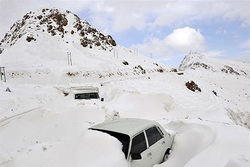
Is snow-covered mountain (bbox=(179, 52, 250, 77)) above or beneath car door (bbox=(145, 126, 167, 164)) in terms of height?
above

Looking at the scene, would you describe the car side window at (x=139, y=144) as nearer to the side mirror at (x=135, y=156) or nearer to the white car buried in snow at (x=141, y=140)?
the white car buried in snow at (x=141, y=140)

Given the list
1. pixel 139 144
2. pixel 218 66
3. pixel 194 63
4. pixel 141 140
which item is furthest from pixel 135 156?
pixel 194 63

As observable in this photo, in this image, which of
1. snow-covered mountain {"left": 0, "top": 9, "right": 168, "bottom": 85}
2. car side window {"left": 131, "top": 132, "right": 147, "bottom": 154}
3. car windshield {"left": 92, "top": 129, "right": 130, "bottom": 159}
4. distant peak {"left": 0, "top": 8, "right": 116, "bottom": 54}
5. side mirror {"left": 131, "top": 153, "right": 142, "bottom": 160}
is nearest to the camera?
side mirror {"left": 131, "top": 153, "right": 142, "bottom": 160}

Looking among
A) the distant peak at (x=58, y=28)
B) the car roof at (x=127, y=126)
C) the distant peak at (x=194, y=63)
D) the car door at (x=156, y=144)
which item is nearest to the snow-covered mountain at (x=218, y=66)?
the distant peak at (x=194, y=63)

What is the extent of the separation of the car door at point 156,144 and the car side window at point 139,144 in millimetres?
206


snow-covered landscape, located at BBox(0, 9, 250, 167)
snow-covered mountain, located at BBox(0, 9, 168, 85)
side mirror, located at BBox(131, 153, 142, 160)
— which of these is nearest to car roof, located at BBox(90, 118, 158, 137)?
snow-covered landscape, located at BBox(0, 9, 250, 167)

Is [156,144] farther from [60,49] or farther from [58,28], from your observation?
[58,28]

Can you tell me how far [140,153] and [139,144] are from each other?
22 centimetres

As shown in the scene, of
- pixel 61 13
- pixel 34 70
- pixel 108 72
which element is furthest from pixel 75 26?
pixel 34 70

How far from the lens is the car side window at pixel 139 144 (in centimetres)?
456

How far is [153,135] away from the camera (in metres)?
5.23

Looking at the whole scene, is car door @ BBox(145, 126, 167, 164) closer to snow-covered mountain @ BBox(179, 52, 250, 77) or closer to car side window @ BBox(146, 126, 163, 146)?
car side window @ BBox(146, 126, 163, 146)

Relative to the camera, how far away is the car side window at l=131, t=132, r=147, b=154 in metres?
4.56

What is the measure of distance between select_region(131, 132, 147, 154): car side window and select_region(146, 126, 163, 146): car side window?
0.22 m
